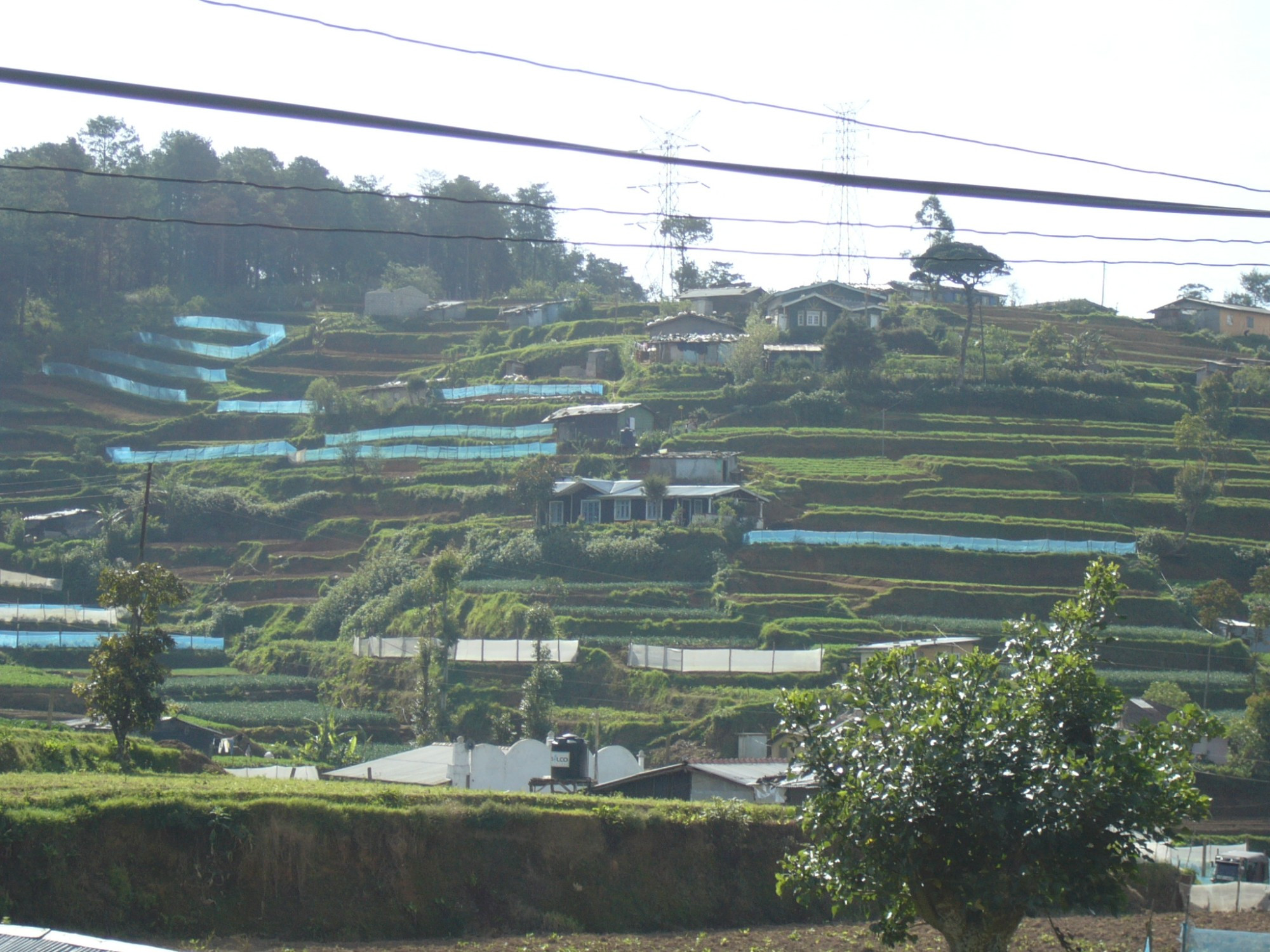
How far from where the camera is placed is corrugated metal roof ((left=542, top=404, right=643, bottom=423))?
183ft

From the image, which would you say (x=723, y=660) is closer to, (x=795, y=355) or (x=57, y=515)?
(x=795, y=355)

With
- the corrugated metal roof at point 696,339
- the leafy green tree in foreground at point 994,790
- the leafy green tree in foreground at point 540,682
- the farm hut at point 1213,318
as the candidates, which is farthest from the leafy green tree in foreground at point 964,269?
the leafy green tree in foreground at point 994,790

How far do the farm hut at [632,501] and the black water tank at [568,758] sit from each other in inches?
983

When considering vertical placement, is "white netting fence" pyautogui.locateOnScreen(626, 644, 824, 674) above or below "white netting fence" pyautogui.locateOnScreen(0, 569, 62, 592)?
below

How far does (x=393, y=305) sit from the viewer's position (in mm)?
79312

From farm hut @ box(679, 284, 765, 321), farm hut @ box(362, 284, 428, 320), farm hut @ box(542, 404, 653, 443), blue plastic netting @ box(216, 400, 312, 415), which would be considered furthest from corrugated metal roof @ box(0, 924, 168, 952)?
farm hut @ box(362, 284, 428, 320)

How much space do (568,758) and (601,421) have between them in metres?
35.1

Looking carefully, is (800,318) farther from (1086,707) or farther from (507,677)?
(1086,707)

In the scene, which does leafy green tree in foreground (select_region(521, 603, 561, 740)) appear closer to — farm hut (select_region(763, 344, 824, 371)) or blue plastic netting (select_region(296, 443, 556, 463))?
blue plastic netting (select_region(296, 443, 556, 463))

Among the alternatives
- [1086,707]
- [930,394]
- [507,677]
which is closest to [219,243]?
[930,394]

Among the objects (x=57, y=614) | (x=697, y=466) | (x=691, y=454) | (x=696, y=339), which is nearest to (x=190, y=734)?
(x=57, y=614)

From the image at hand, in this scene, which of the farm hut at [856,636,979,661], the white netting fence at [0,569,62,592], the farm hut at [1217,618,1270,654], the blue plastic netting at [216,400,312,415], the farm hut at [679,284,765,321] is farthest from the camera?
the farm hut at [679,284,765,321]

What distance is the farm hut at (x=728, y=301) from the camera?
7462cm

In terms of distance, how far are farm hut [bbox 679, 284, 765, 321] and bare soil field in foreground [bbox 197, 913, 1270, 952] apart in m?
Answer: 59.7
